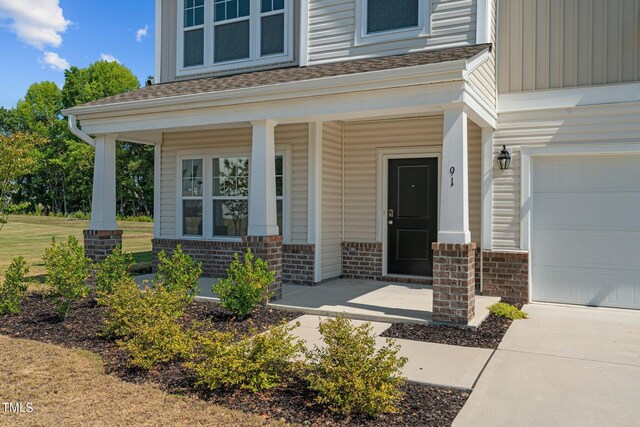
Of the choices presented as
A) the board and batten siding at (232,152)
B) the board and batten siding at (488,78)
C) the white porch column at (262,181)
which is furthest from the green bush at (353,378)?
the board and batten siding at (232,152)

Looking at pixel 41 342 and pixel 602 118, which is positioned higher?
pixel 602 118

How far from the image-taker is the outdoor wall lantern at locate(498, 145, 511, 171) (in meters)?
7.56

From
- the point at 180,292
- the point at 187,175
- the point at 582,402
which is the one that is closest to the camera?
the point at 582,402

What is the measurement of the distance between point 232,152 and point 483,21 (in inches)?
188

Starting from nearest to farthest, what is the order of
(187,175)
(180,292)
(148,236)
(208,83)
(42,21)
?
(180,292)
(208,83)
(187,175)
(148,236)
(42,21)

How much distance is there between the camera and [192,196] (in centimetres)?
994

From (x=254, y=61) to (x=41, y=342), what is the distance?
19.5 ft

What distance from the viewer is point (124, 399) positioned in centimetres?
397

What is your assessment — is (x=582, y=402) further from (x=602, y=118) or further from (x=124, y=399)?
(x=602, y=118)

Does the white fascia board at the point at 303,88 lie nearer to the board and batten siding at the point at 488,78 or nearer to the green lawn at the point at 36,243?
the board and batten siding at the point at 488,78

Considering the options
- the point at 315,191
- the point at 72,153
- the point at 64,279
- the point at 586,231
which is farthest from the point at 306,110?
the point at 72,153

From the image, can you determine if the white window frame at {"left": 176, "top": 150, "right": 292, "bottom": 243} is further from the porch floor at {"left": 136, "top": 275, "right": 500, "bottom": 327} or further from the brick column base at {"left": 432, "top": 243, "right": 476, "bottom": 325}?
the brick column base at {"left": 432, "top": 243, "right": 476, "bottom": 325}

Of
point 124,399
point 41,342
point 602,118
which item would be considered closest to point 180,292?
point 41,342

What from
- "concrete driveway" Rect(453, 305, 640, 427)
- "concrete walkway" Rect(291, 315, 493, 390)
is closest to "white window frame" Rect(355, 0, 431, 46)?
"concrete driveway" Rect(453, 305, 640, 427)
